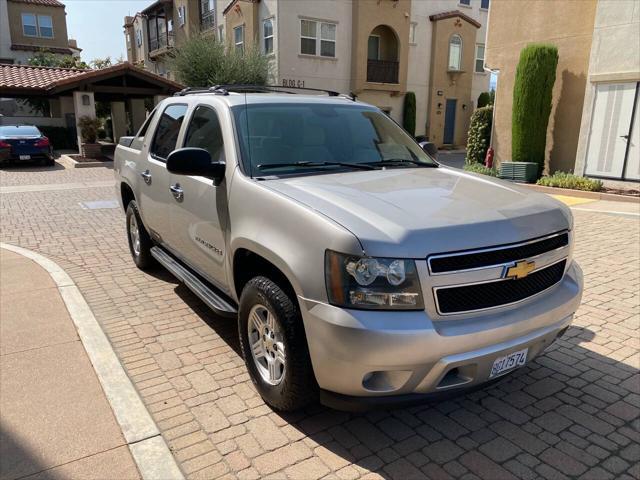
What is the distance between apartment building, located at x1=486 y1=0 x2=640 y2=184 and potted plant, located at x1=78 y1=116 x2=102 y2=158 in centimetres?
1500

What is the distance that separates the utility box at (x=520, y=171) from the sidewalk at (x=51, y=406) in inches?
482

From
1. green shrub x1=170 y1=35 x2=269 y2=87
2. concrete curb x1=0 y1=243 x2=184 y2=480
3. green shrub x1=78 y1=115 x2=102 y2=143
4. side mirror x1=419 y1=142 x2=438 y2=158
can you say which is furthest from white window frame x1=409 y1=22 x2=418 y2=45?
concrete curb x1=0 y1=243 x2=184 y2=480

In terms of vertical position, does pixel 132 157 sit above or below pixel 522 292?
above

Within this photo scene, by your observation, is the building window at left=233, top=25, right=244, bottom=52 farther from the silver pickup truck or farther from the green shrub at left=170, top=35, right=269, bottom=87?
the silver pickup truck

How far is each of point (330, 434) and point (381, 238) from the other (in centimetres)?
136

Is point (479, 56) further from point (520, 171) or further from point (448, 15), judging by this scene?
point (520, 171)

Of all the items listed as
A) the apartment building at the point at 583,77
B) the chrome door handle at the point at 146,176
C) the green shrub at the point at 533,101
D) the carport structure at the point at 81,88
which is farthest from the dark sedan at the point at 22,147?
the green shrub at the point at 533,101

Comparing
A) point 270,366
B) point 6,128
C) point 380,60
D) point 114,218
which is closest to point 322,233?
point 270,366

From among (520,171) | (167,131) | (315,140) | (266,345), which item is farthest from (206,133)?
(520,171)

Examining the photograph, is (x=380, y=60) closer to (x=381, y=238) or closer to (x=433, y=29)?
(x=433, y=29)

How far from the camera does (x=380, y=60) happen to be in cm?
2825

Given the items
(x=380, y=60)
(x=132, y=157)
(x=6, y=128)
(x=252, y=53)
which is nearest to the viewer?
(x=132, y=157)

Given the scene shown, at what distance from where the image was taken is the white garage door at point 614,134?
39.4 feet

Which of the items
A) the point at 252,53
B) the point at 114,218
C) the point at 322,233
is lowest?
the point at 114,218
